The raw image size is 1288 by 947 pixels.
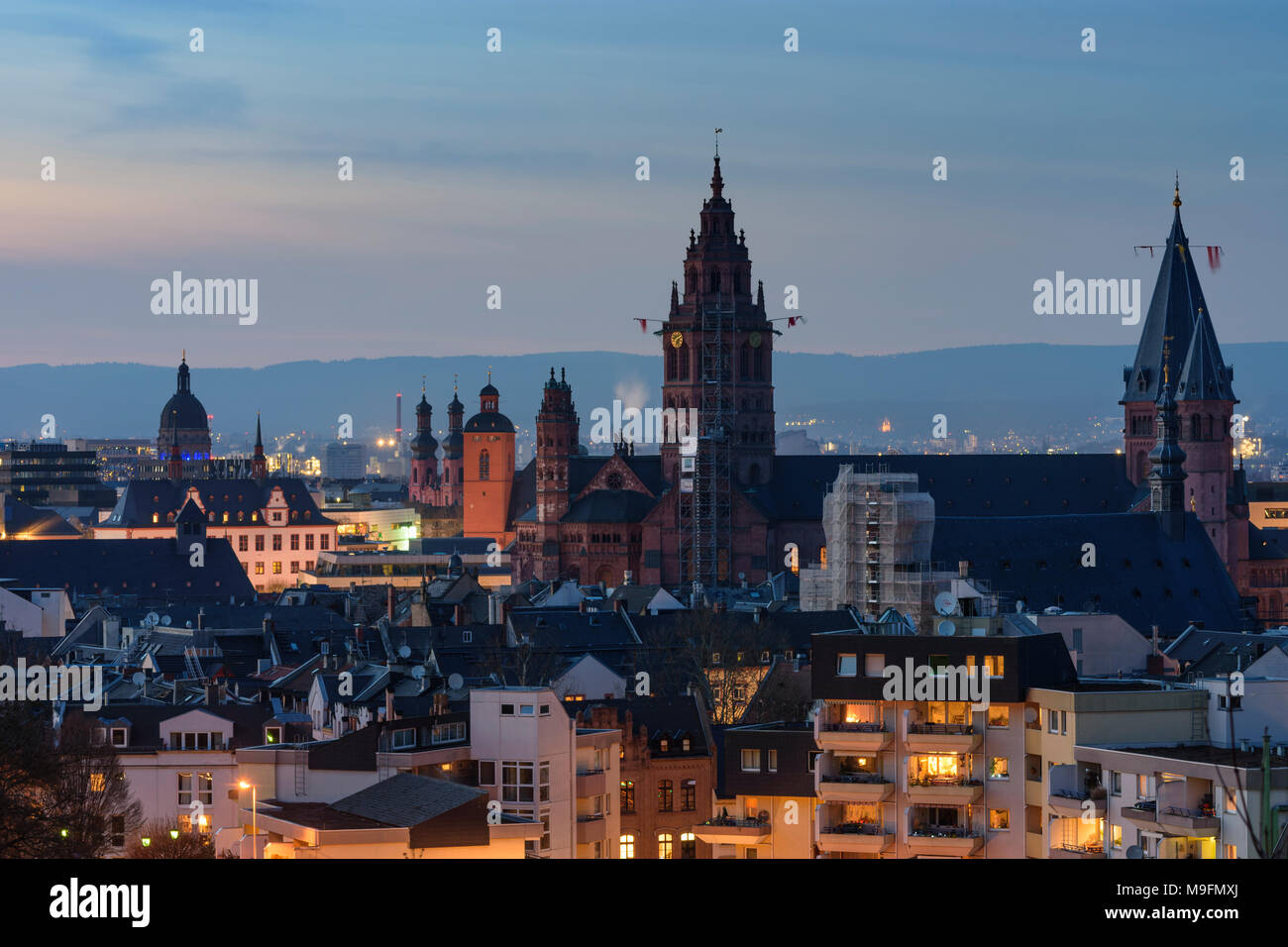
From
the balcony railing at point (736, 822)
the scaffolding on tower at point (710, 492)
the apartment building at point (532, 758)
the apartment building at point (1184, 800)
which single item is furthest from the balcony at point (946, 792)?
the scaffolding on tower at point (710, 492)

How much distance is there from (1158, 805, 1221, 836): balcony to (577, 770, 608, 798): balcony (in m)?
14.1

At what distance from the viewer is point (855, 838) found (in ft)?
168

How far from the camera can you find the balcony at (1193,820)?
4009 centimetres

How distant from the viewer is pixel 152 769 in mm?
56219

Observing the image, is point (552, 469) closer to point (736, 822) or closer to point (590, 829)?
point (736, 822)

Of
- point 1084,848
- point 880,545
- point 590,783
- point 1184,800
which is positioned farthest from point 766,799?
point 880,545

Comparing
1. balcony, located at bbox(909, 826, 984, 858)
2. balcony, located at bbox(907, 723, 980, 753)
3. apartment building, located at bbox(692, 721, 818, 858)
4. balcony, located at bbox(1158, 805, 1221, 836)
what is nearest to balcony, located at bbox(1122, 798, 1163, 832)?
balcony, located at bbox(1158, 805, 1221, 836)

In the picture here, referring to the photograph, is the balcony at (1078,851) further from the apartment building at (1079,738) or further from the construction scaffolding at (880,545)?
the construction scaffolding at (880,545)

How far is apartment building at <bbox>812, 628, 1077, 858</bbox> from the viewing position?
51.1m

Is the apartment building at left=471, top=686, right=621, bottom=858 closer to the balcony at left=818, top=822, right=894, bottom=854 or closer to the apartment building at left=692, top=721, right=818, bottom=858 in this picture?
the apartment building at left=692, top=721, right=818, bottom=858

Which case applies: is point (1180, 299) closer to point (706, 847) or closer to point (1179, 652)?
point (1179, 652)

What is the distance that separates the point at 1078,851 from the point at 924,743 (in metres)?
6.79

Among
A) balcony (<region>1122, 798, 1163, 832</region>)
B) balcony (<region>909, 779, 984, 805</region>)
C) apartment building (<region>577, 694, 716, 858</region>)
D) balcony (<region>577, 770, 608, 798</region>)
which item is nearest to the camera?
balcony (<region>1122, 798, 1163, 832</region>)

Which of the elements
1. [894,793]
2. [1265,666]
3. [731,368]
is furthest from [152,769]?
[731,368]
